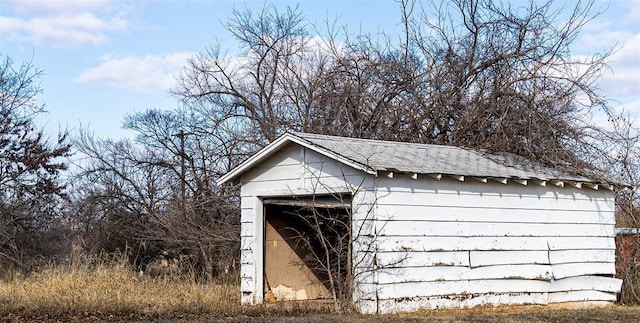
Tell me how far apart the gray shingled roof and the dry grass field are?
2.37 metres

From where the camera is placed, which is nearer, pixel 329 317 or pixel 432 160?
pixel 329 317

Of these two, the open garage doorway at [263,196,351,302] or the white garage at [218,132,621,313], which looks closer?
the white garage at [218,132,621,313]

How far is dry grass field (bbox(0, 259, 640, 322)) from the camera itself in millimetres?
11773

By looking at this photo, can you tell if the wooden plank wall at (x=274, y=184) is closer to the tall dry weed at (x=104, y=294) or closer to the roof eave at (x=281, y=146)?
the roof eave at (x=281, y=146)

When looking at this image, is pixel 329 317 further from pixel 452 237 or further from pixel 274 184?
pixel 274 184

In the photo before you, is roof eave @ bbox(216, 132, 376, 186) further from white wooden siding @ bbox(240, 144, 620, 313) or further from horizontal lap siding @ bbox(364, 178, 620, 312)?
horizontal lap siding @ bbox(364, 178, 620, 312)

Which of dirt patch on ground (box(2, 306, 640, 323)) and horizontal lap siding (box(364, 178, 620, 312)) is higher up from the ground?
horizontal lap siding (box(364, 178, 620, 312))

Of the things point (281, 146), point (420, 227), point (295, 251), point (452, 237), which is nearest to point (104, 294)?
point (295, 251)

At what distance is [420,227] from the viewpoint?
1305cm

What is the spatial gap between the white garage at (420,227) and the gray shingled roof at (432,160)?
0.03 metres

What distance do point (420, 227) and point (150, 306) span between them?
4.72 meters

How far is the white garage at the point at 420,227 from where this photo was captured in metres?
12.7

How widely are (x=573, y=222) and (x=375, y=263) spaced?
484 centimetres

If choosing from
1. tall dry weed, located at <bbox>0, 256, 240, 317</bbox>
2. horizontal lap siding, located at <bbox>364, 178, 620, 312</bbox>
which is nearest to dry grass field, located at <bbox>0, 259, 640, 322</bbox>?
tall dry weed, located at <bbox>0, 256, 240, 317</bbox>
